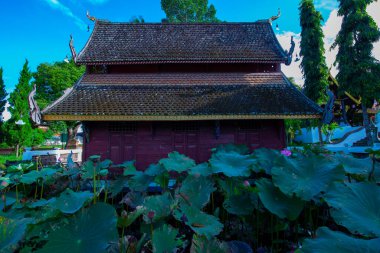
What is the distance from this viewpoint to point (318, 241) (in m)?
1.00

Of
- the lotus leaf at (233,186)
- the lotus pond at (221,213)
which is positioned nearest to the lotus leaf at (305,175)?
the lotus pond at (221,213)

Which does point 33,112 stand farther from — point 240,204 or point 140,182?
point 240,204

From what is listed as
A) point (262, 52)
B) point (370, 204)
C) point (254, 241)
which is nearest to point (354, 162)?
point (370, 204)

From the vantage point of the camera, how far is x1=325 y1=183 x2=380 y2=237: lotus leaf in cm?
115

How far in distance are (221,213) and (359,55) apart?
68.2ft

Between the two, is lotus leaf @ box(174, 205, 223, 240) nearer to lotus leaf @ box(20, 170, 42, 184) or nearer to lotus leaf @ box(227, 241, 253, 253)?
lotus leaf @ box(227, 241, 253, 253)

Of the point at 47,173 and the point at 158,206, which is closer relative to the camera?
the point at 158,206

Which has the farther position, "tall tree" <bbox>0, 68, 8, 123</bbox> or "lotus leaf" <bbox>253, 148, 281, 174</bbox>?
"tall tree" <bbox>0, 68, 8, 123</bbox>

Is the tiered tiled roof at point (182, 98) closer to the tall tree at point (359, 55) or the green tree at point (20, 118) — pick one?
the tall tree at point (359, 55)

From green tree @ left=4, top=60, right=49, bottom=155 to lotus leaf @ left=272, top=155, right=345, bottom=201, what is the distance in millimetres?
30662

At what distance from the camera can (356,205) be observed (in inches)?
48.7

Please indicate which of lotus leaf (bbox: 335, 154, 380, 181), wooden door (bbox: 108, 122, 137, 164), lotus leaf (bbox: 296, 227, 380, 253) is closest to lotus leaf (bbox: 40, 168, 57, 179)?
lotus leaf (bbox: 296, 227, 380, 253)

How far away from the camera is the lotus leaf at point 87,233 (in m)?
1.19

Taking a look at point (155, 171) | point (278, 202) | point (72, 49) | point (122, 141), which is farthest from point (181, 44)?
point (278, 202)
